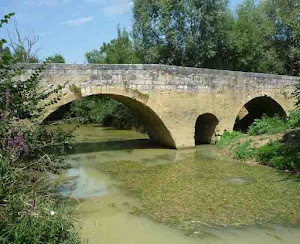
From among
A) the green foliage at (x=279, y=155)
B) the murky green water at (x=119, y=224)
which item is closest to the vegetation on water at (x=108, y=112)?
the green foliage at (x=279, y=155)

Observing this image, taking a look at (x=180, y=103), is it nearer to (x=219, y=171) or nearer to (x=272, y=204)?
(x=219, y=171)

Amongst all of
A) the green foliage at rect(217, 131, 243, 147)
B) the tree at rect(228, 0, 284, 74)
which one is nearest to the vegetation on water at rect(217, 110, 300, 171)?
the green foliage at rect(217, 131, 243, 147)

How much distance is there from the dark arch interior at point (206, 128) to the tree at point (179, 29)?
5.23 meters

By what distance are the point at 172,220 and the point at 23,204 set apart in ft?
9.12

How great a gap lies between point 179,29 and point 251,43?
4.68m

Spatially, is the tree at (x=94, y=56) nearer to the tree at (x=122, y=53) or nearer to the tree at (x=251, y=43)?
the tree at (x=122, y=53)

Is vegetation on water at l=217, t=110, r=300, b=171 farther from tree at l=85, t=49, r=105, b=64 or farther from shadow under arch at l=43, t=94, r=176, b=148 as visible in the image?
tree at l=85, t=49, r=105, b=64

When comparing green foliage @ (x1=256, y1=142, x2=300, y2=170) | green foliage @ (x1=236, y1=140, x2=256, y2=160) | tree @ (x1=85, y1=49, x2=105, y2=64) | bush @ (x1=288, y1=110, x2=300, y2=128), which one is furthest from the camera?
tree @ (x1=85, y1=49, x2=105, y2=64)

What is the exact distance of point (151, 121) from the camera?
1225cm

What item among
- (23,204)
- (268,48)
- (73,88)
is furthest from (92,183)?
(268,48)

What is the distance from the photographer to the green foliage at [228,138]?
471 inches

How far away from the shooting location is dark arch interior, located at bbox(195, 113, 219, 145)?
1314cm

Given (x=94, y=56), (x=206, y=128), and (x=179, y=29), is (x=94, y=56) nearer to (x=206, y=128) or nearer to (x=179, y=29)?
(x=179, y=29)

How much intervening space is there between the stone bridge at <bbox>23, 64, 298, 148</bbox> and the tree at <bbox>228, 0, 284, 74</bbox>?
4.98 meters
